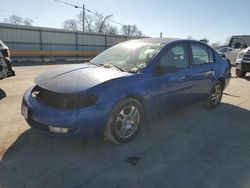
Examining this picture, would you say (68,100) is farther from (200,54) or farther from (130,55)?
(200,54)

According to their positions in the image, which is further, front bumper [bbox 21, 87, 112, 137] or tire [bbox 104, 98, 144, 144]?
tire [bbox 104, 98, 144, 144]

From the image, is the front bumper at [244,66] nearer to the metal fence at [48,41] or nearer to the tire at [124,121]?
the tire at [124,121]

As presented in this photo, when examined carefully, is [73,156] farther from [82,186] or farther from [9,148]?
[9,148]

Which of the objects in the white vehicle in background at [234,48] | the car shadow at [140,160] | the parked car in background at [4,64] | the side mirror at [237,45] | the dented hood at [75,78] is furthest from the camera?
the side mirror at [237,45]

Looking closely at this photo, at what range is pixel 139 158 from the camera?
11.2ft

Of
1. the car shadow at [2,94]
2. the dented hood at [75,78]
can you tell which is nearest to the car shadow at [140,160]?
the dented hood at [75,78]

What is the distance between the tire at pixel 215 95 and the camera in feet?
19.2

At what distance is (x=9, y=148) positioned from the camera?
3.55 metres

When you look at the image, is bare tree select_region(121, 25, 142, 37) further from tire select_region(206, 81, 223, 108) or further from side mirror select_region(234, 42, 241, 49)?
tire select_region(206, 81, 223, 108)

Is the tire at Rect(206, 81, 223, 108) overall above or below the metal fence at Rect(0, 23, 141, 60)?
below

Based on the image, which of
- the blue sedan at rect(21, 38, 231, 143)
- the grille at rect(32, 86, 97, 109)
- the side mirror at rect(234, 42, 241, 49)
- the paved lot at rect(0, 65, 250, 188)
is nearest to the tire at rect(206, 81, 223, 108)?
the blue sedan at rect(21, 38, 231, 143)

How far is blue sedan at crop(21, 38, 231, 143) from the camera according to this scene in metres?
3.30

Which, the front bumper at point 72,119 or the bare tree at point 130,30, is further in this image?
the bare tree at point 130,30

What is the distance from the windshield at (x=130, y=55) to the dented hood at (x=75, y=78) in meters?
0.37
